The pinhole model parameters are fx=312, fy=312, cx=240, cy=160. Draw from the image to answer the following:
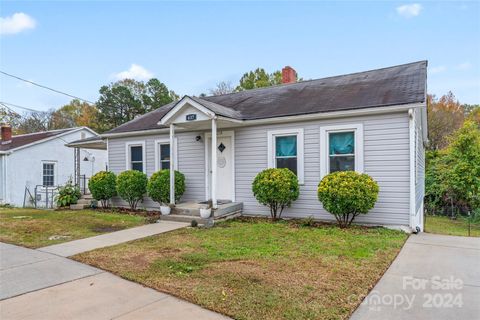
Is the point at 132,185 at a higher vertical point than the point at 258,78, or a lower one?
lower

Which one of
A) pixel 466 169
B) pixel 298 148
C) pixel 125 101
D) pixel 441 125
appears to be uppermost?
pixel 125 101

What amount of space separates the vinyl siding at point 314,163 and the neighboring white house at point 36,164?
897cm

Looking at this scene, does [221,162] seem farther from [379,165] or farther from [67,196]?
[67,196]

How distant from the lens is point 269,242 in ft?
20.6

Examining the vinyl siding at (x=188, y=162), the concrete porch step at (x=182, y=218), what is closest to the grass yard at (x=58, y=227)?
the concrete porch step at (x=182, y=218)

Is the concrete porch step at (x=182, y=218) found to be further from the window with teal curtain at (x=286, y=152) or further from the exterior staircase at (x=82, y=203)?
the exterior staircase at (x=82, y=203)

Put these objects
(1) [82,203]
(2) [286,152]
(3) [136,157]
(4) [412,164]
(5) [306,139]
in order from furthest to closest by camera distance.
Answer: (1) [82,203] < (3) [136,157] < (2) [286,152] < (5) [306,139] < (4) [412,164]

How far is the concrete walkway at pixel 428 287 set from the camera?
3.27 m

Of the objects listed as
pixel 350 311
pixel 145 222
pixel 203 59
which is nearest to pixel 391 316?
pixel 350 311

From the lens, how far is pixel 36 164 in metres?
18.9

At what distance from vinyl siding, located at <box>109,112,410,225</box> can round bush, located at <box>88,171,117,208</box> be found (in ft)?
5.73

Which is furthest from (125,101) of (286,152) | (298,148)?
(298,148)

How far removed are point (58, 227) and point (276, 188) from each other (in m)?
5.76

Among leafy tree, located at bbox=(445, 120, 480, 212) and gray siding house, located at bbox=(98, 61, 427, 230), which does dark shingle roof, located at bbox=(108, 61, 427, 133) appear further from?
leafy tree, located at bbox=(445, 120, 480, 212)
